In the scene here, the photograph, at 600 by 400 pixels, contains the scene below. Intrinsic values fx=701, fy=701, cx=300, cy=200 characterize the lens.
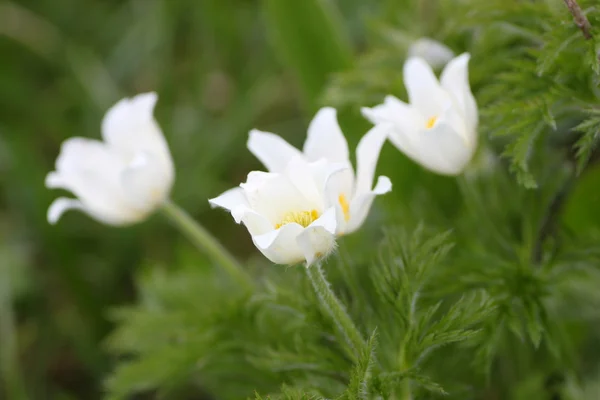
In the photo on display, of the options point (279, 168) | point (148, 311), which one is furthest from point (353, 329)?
point (148, 311)

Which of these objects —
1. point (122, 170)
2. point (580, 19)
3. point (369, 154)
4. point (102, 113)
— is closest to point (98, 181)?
point (122, 170)

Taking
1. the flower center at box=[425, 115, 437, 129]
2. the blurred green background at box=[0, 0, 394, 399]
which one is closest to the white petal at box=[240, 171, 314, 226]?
the flower center at box=[425, 115, 437, 129]

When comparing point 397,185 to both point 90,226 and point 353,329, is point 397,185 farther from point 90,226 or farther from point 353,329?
point 90,226

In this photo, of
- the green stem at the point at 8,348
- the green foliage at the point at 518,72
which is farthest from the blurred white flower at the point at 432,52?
the green stem at the point at 8,348

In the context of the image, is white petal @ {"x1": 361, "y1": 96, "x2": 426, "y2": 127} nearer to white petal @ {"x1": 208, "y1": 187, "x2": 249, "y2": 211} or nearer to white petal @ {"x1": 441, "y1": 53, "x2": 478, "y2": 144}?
white petal @ {"x1": 441, "y1": 53, "x2": 478, "y2": 144}

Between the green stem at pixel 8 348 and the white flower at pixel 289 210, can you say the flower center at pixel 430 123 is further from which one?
the green stem at pixel 8 348
